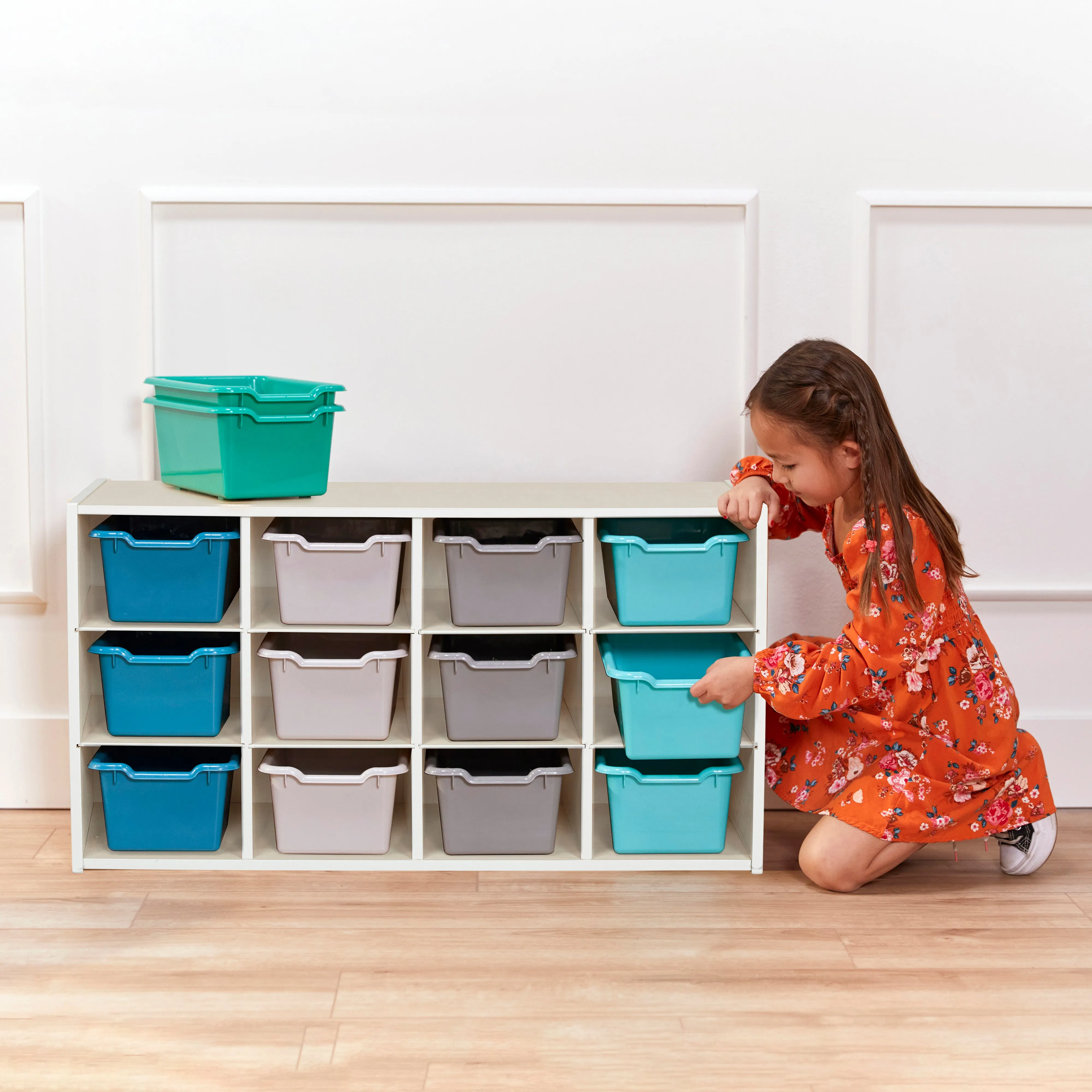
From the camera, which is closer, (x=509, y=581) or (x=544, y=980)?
(x=544, y=980)

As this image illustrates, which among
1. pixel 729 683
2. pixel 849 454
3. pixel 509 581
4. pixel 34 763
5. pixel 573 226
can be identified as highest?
pixel 573 226

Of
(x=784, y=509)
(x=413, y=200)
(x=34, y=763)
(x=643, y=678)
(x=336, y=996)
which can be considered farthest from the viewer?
(x=34, y=763)

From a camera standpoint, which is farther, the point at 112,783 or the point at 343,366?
the point at 343,366

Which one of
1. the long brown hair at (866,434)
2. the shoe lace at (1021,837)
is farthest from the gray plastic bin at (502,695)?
the shoe lace at (1021,837)

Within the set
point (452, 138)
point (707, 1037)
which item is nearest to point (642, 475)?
point (452, 138)

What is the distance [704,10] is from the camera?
84.7 inches

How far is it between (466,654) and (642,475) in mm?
563

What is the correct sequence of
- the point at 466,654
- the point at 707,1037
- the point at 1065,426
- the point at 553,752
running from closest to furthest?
the point at 707,1037, the point at 466,654, the point at 553,752, the point at 1065,426

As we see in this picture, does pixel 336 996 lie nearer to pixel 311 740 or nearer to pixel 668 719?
pixel 311 740

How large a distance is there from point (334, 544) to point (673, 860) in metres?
0.81

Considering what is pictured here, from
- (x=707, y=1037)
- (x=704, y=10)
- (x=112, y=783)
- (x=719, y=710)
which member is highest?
(x=704, y=10)

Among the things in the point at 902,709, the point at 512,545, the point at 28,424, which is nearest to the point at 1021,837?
the point at 902,709

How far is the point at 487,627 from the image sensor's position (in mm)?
1964

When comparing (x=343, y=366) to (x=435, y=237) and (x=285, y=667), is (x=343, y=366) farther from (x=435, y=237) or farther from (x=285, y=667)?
(x=285, y=667)
